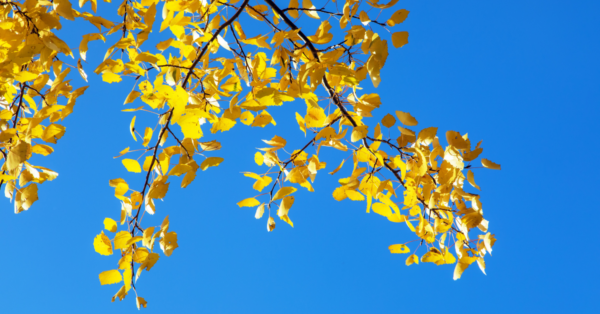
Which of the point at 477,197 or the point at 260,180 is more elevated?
the point at 260,180

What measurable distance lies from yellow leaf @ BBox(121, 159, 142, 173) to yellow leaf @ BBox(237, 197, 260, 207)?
268 mm

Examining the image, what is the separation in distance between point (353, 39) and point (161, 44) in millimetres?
445

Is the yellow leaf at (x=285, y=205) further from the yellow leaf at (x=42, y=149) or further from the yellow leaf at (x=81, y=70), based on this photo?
the yellow leaf at (x=81, y=70)

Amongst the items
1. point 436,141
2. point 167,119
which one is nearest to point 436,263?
point 436,141

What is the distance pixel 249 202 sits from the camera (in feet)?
3.26

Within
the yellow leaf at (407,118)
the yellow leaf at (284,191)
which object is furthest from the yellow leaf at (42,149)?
the yellow leaf at (407,118)

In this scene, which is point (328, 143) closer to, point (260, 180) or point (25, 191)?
Answer: point (260, 180)

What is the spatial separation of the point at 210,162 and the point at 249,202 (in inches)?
7.5

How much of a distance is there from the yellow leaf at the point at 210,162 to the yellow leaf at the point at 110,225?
27cm

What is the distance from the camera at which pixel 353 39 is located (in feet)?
2.71

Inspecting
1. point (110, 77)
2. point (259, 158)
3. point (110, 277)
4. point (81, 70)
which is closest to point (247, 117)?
point (259, 158)

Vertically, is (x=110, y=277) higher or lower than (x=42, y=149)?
lower

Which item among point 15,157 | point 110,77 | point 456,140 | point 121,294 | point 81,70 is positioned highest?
point 81,70

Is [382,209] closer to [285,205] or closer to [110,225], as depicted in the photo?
[285,205]
